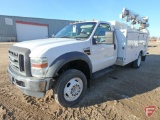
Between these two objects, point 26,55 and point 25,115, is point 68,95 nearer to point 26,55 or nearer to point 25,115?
point 25,115

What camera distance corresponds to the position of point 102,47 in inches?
163

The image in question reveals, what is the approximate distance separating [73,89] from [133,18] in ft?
29.3

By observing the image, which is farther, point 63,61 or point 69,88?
point 69,88

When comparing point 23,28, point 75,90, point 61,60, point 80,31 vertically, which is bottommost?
point 75,90

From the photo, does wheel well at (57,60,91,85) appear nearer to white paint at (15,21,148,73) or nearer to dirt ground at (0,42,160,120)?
white paint at (15,21,148,73)

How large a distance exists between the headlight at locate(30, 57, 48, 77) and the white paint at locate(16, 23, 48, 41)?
3084 centimetres

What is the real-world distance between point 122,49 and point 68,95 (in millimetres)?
2938

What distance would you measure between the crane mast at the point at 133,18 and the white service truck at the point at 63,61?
210 inches

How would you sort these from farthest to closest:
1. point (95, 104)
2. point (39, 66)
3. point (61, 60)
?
point (95, 104) → point (61, 60) → point (39, 66)

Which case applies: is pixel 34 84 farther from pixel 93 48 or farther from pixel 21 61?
Result: pixel 93 48

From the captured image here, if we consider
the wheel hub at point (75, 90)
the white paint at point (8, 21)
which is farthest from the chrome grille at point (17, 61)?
the white paint at point (8, 21)

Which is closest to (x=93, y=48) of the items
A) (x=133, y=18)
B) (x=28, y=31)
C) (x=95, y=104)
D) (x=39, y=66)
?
(x=95, y=104)

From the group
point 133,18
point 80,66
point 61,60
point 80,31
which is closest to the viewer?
point 61,60

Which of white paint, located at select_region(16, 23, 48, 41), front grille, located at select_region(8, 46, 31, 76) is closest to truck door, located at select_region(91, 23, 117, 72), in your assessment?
front grille, located at select_region(8, 46, 31, 76)
